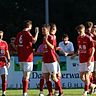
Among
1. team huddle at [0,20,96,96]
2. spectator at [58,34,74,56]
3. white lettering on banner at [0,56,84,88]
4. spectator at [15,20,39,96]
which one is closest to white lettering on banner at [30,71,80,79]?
white lettering on banner at [0,56,84,88]

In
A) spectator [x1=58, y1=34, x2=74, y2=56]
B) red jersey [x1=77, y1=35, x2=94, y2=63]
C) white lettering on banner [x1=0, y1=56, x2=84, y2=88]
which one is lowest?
white lettering on banner [x1=0, y1=56, x2=84, y2=88]

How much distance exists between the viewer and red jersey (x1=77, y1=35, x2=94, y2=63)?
17.8 metres

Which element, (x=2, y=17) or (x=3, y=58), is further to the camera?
(x=2, y=17)

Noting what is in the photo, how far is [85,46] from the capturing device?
58.6 feet

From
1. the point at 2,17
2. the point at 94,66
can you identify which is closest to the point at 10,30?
the point at 2,17

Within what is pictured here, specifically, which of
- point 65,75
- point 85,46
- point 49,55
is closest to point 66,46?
point 65,75

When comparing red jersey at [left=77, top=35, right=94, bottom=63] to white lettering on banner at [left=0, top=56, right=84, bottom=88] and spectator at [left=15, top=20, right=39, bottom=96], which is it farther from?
white lettering on banner at [left=0, top=56, right=84, bottom=88]

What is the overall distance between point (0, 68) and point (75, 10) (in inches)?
828

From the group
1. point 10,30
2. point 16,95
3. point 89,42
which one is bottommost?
→ point 16,95

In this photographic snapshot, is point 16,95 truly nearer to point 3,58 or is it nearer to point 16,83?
point 3,58

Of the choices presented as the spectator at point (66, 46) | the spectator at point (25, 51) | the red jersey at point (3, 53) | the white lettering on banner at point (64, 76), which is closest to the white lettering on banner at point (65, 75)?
the white lettering on banner at point (64, 76)

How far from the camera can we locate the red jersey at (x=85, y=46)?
17766mm

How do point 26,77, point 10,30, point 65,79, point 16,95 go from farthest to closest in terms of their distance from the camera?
point 10,30, point 65,79, point 16,95, point 26,77

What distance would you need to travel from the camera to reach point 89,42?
17797 millimetres
